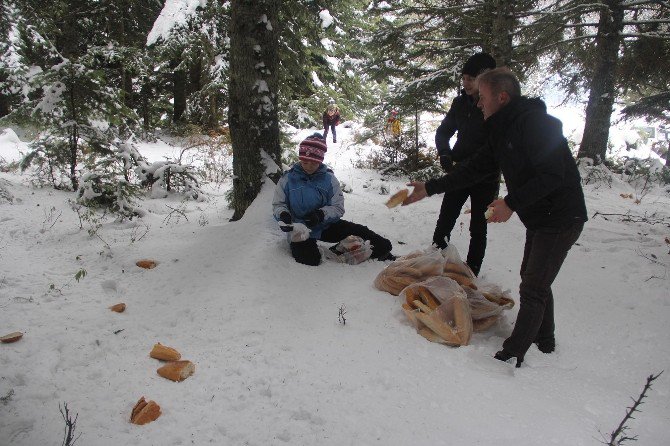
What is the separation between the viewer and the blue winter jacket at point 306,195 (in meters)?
4.00

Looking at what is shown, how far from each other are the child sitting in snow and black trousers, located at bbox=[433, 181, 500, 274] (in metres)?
1.12

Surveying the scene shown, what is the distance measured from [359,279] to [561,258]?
1.78 m

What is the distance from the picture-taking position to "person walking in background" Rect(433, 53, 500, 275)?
363 centimetres

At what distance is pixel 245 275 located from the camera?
3.45 m

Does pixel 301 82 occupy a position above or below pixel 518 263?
above

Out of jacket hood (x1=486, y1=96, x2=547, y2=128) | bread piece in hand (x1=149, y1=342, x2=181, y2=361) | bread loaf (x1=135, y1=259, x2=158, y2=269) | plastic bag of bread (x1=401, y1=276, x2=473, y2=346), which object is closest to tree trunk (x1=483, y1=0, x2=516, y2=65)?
jacket hood (x1=486, y1=96, x2=547, y2=128)

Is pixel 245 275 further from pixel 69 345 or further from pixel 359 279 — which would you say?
pixel 69 345

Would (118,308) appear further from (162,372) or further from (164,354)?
(162,372)

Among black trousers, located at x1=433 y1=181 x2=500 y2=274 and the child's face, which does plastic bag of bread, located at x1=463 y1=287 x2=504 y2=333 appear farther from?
the child's face

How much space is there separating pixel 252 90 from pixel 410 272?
108 inches

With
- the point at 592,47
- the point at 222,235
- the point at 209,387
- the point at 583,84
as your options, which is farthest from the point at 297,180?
the point at 583,84

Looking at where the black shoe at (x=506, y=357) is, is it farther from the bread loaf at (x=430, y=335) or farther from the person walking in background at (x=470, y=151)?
the person walking in background at (x=470, y=151)

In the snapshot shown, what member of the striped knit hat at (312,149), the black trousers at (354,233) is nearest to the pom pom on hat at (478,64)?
the striped knit hat at (312,149)

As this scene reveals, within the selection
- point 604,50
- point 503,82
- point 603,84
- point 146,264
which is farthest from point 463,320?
point 604,50
